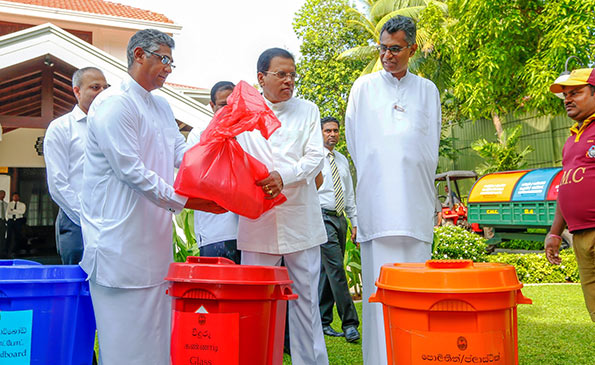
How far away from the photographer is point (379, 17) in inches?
814

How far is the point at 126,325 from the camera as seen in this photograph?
2240 millimetres

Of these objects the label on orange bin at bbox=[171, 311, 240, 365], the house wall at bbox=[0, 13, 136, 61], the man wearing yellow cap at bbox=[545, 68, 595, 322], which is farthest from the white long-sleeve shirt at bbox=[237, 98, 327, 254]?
the house wall at bbox=[0, 13, 136, 61]

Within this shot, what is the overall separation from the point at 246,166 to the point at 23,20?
14836 millimetres

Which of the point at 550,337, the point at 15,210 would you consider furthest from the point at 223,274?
the point at 15,210

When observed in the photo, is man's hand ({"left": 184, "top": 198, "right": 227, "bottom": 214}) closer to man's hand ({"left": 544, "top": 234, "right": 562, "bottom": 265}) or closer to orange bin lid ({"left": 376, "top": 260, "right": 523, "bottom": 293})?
orange bin lid ({"left": 376, "top": 260, "right": 523, "bottom": 293})

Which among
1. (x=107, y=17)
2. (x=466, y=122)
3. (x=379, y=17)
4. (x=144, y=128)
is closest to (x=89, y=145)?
(x=144, y=128)

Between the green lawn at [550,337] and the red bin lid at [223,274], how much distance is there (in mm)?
1915

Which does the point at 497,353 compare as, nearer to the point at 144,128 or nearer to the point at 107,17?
the point at 144,128

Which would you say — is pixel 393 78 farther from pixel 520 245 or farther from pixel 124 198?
pixel 520 245

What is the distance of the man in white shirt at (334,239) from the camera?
4.54 m

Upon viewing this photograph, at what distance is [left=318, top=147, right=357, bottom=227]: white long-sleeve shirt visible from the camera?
15.3 ft

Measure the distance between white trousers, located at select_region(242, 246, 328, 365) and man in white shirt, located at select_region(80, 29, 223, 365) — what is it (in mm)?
498

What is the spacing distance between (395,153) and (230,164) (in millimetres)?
912

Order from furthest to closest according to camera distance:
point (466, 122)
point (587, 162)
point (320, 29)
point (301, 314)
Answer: point (466, 122) → point (320, 29) → point (587, 162) → point (301, 314)
